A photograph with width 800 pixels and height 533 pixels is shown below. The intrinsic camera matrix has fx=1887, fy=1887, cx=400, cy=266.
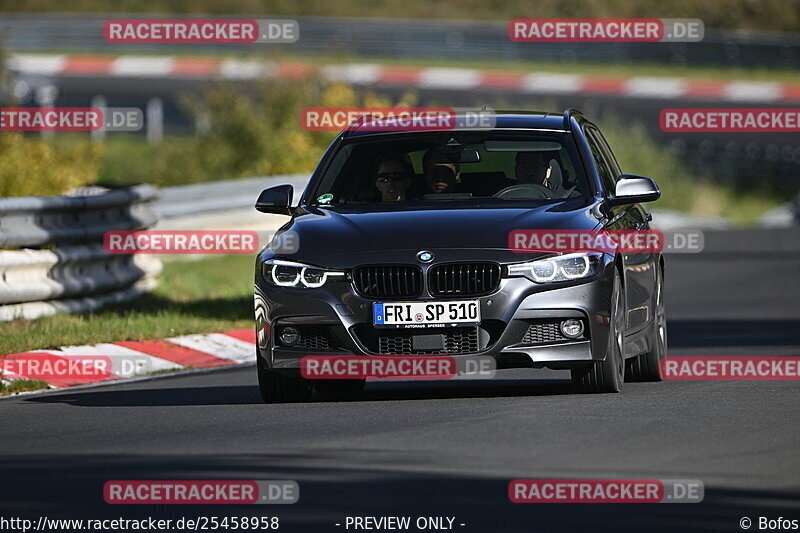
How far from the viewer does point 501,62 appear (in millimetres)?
49875

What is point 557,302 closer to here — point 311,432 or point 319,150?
point 311,432

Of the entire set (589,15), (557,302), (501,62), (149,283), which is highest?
(589,15)

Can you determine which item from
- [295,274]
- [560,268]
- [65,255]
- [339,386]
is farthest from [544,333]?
[65,255]

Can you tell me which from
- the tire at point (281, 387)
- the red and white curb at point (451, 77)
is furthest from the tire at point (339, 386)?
the red and white curb at point (451, 77)

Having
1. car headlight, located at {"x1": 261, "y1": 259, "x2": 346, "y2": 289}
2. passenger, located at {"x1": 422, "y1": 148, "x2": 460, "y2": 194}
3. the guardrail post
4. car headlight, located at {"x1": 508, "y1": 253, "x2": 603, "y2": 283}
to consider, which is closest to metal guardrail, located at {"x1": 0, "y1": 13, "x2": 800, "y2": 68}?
the guardrail post

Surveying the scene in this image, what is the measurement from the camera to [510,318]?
10.2m

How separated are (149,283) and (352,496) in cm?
1090

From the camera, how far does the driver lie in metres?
11.5

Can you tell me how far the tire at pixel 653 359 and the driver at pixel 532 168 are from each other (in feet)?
4.27

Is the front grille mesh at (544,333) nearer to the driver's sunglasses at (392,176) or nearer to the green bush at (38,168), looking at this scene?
the driver's sunglasses at (392,176)

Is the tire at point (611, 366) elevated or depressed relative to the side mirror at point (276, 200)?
depressed

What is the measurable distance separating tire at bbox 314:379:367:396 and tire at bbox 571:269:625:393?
1.51 meters

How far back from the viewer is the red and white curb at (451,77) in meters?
43.2

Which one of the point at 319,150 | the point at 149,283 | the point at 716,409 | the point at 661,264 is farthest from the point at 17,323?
the point at 319,150
